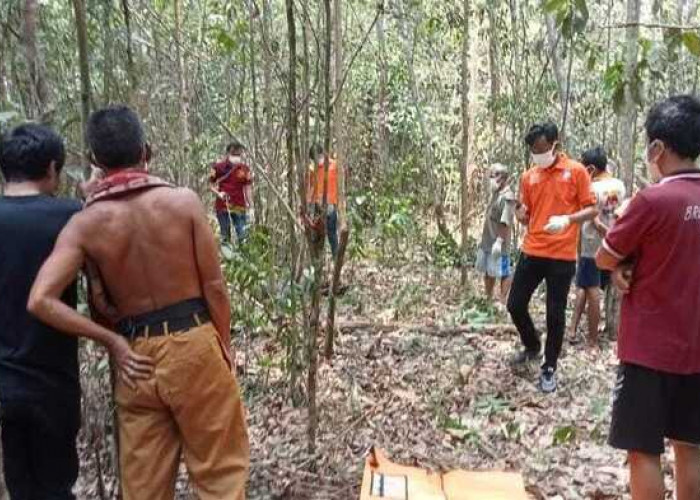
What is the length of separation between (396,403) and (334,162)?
15.0 ft

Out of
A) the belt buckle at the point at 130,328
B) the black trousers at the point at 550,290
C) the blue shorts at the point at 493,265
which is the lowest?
the blue shorts at the point at 493,265

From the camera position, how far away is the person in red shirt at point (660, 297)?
2.92 meters

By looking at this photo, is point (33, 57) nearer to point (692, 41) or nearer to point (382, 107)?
point (692, 41)

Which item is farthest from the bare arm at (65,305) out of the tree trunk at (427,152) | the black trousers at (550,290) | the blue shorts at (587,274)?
the tree trunk at (427,152)

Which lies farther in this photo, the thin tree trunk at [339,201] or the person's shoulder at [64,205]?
the thin tree trunk at [339,201]

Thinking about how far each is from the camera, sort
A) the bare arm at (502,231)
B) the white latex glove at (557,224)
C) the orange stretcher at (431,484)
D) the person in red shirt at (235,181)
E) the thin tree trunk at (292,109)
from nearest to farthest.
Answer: the orange stretcher at (431,484)
the thin tree trunk at (292,109)
the white latex glove at (557,224)
the bare arm at (502,231)
the person in red shirt at (235,181)

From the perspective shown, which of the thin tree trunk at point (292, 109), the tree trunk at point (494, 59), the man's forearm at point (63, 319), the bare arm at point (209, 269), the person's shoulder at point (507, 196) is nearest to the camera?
the man's forearm at point (63, 319)

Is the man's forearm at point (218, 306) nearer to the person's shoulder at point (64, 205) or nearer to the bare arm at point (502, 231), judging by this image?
the person's shoulder at point (64, 205)

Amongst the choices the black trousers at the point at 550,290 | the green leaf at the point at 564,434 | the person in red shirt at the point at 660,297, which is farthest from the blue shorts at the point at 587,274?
the person in red shirt at the point at 660,297

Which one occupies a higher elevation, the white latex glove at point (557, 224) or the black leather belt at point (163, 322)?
the black leather belt at point (163, 322)

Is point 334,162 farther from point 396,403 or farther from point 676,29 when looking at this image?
point 676,29

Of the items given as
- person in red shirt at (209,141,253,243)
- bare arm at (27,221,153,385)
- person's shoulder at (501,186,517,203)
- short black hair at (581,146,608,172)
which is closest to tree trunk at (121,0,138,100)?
bare arm at (27,221,153,385)

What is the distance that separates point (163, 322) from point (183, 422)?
1.19 ft

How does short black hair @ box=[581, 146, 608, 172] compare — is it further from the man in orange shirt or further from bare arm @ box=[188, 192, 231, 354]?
bare arm @ box=[188, 192, 231, 354]
